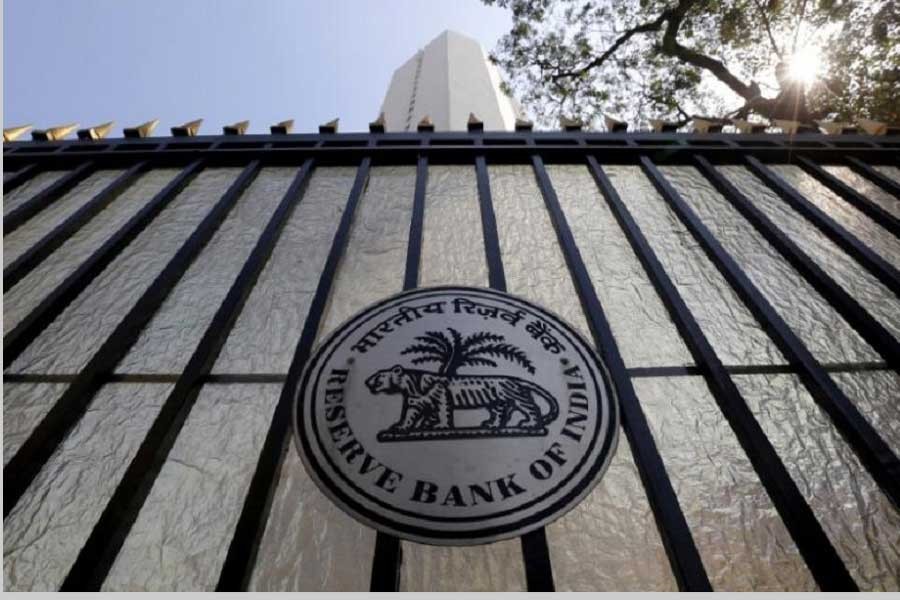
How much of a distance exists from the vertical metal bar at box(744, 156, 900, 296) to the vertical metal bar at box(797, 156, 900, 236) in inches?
11.2

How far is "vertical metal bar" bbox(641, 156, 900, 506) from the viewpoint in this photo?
174 centimetres

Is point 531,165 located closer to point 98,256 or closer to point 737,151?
point 737,151

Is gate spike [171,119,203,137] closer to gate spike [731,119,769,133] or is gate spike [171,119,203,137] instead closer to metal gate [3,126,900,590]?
metal gate [3,126,900,590]

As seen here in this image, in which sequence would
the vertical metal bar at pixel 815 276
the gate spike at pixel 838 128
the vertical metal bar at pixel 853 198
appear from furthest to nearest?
the gate spike at pixel 838 128
the vertical metal bar at pixel 853 198
the vertical metal bar at pixel 815 276

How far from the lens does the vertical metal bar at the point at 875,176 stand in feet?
10.4

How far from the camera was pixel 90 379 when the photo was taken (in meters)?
1.98

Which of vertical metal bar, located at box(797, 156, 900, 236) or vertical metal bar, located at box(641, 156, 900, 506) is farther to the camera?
vertical metal bar, located at box(797, 156, 900, 236)

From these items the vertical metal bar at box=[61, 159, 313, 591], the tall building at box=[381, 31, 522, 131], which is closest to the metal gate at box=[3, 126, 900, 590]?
the vertical metal bar at box=[61, 159, 313, 591]

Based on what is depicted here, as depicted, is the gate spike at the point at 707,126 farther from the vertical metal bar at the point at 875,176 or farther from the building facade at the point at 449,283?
the vertical metal bar at the point at 875,176

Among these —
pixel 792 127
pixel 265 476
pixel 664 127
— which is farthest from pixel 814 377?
pixel 792 127

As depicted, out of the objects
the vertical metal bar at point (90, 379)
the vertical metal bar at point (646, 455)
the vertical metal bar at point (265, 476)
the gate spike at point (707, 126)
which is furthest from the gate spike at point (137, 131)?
the gate spike at point (707, 126)

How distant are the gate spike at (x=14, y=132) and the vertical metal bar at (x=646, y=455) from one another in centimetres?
456

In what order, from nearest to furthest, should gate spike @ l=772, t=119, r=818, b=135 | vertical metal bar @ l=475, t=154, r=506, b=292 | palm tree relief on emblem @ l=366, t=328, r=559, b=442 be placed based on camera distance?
1. palm tree relief on emblem @ l=366, t=328, r=559, b=442
2. vertical metal bar @ l=475, t=154, r=506, b=292
3. gate spike @ l=772, t=119, r=818, b=135

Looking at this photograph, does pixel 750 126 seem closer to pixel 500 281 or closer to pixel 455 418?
pixel 500 281
